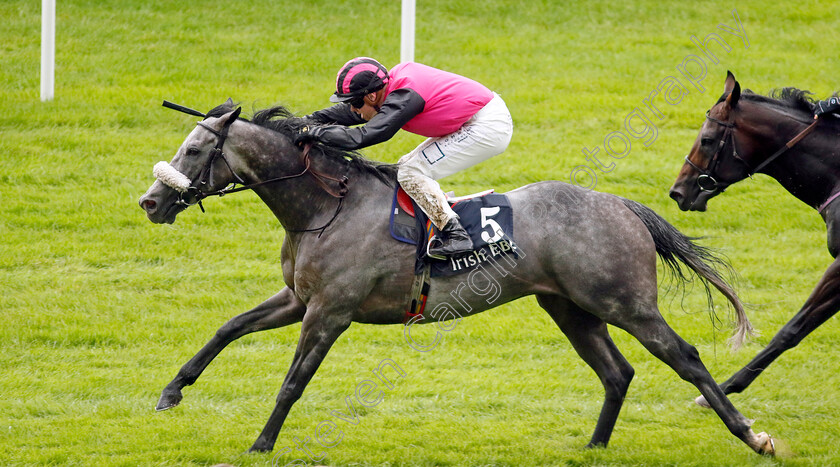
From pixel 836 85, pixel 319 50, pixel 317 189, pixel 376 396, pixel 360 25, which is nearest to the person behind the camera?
pixel 317 189

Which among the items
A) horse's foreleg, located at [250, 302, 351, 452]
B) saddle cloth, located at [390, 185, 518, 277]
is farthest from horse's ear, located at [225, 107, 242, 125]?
horse's foreleg, located at [250, 302, 351, 452]

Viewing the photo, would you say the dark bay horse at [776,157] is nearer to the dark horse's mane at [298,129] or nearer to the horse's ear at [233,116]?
the dark horse's mane at [298,129]

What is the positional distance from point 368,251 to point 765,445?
8.46ft

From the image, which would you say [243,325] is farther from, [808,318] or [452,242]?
[808,318]

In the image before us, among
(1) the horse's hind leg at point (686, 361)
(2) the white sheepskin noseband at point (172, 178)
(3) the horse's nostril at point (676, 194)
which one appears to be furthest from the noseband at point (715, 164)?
(2) the white sheepskin noseband at point (172, 178)

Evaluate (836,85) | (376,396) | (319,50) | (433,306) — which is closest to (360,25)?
(319,50)

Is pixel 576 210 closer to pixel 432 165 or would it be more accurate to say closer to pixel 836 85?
pixel 432 165

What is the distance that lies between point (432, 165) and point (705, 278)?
1.82 metres

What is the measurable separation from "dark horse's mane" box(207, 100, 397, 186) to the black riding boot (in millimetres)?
485

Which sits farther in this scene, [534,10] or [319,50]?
[534,10]

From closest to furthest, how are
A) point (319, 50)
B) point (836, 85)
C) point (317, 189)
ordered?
point (317, 189) → point (836, 85) → point (319, 50)

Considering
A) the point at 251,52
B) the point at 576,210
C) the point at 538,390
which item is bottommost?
the point at 538,390

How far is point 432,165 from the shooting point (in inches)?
219

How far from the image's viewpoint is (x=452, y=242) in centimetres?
542
